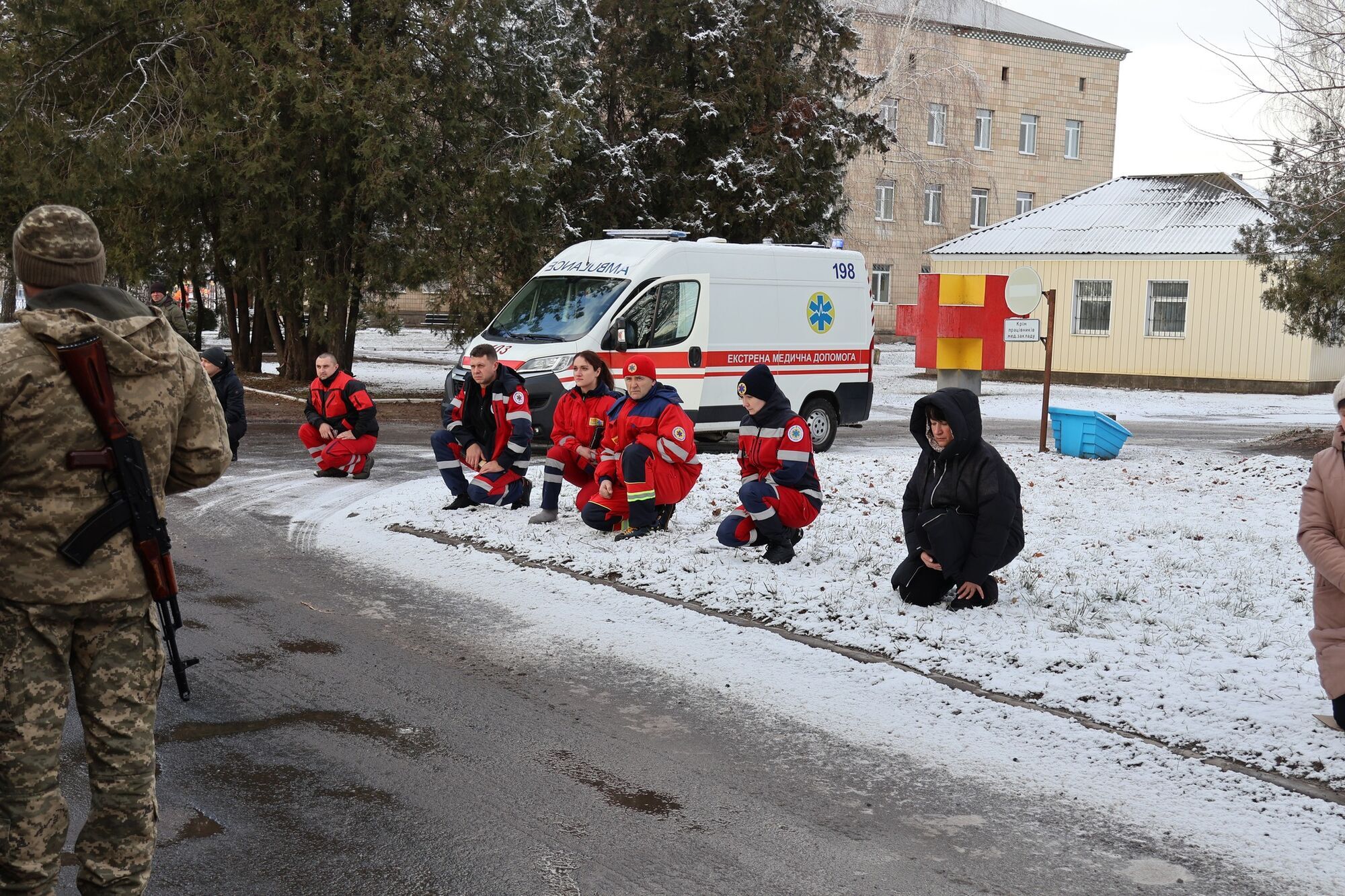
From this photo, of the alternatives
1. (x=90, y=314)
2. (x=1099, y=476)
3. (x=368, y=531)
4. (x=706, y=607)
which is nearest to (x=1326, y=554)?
(x=706, y=607)

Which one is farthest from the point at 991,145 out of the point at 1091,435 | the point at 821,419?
the point at 1091,435

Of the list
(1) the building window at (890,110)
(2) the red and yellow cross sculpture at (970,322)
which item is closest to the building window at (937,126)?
(1) the building window at (890,110)

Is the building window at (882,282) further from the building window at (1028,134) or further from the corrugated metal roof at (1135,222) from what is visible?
the corrugated metal roof at (1135,222)

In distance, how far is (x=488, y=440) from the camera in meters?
11.6

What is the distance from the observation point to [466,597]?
8383 millimetres

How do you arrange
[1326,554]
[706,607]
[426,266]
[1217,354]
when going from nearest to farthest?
[1326,554] → [706,607] → [426,266] → [1217,354]

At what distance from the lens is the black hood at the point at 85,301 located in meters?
3.50

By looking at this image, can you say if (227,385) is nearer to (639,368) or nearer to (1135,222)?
(639,368)

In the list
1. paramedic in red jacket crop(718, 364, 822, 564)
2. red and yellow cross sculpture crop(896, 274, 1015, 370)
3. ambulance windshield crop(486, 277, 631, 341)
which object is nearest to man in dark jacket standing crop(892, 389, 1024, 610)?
paramedic in red jacket crop(718, 364, 822, 564)

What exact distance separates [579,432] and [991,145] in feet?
171

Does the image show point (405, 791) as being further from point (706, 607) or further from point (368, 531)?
point (368, 531)

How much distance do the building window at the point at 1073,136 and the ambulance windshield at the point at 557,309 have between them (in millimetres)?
48549

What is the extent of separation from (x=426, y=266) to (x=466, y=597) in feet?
49.7

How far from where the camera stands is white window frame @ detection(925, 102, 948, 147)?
56.7 metres
